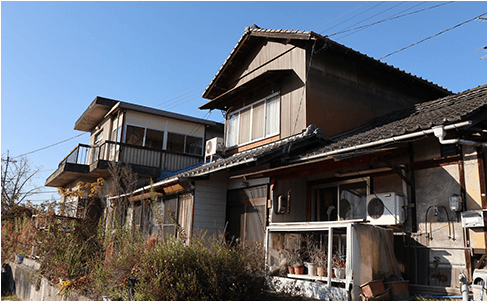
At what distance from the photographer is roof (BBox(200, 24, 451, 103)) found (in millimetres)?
10648

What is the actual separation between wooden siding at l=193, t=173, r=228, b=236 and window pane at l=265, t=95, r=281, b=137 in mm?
1889

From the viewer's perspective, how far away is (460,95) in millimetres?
9352

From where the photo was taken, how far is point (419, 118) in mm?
8523

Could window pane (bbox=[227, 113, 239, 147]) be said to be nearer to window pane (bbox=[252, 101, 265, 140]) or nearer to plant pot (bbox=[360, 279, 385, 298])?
window pane (bbox=[252, 101, 265, 140])

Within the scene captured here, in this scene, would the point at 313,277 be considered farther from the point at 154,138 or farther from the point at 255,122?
the point at 154,138

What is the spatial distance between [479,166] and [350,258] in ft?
8.38

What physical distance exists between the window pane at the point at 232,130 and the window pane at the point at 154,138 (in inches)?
246

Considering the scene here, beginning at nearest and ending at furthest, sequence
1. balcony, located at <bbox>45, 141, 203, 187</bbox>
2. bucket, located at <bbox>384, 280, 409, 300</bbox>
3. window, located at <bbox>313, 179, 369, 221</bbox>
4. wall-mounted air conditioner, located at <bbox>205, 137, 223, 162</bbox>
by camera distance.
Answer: bucket, located at <bbox>384, 280, 409, 300</bbox>, window, located at <bbox>313, 179, 369, 221</bbox>, wall-mounted air conditioner, located at <bbox>205, 137, 223, 162</bbox>, balcony, located at <bbox>45, 141, 203, 187</bbox>

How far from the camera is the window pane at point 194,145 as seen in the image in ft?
64.2

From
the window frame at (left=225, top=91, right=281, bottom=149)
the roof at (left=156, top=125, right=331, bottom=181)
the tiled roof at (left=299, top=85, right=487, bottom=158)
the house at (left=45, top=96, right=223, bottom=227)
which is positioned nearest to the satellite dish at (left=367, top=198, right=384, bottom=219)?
the tiled roof at (left=299, top=85, right=487, bottom=158)

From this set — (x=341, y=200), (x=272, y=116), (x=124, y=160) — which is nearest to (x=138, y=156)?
(x=124, y=160)

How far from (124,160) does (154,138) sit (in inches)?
111

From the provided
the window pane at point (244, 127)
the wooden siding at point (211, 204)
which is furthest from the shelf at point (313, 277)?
the window pane at point (244, 127)

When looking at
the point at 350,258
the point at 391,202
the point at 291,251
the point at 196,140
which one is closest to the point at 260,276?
the point at 350,258
